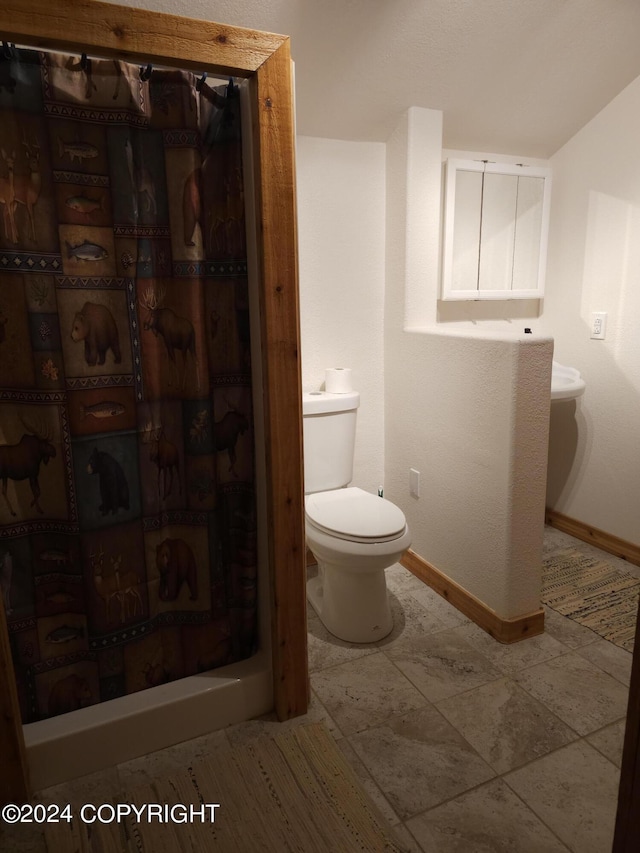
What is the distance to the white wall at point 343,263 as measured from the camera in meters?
2.52

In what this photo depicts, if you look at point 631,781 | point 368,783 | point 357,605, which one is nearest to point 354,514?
point 357,605

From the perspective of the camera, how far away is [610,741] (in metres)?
1.70

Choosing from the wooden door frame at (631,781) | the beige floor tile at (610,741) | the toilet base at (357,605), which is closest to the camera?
the wooden door frame at (631,781)

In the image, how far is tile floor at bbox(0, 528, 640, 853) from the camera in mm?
1446

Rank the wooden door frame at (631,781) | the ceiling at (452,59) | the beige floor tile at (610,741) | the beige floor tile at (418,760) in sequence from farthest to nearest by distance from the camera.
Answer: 1. the ceiling at (452,59)
2. the beige floor tile at (610,741)
3. the beige floor tile at (418,760)
4. the wooden door frame at (631,781)

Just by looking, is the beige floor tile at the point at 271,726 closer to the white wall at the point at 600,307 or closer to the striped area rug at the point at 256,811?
the striped area rug at the point at 256,811

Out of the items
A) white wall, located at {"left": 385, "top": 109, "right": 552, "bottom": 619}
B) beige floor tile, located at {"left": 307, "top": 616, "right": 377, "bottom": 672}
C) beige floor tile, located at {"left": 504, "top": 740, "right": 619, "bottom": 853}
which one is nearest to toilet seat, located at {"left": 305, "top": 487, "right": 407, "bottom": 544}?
white wall, located at {"left": 385, "top": 109, "right": 552, "bottom": 619}

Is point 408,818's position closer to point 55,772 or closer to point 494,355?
point 55,772

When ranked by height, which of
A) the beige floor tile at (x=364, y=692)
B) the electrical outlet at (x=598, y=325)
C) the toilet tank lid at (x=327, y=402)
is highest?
the electrical outlet at (x=598, y=325)

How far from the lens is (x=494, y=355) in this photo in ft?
6.70

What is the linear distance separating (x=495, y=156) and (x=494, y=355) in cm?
138

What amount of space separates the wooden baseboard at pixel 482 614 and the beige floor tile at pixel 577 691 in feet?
0.48

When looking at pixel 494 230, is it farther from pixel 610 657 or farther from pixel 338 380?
pixel 610 657

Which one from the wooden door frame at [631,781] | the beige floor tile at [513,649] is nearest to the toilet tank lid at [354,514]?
the beige floor tile at [513,649]
